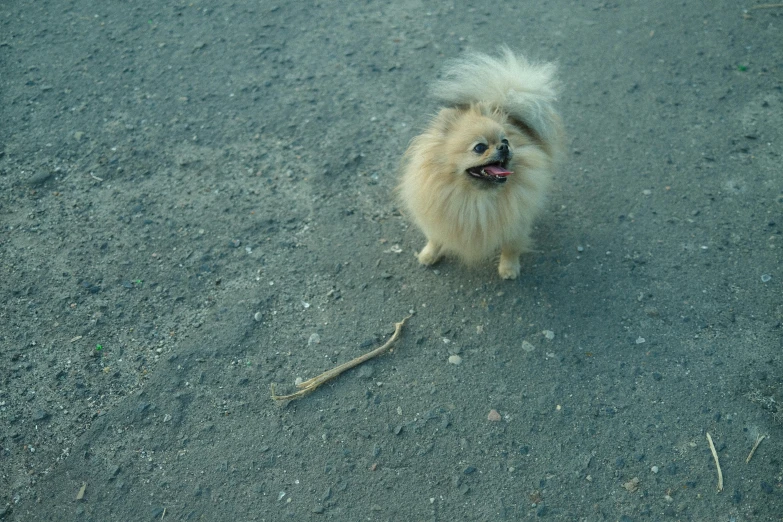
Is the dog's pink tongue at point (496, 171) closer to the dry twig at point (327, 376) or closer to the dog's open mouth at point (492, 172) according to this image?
the dog's open mouth at point (492, 172)

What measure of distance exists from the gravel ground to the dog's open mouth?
770 mm

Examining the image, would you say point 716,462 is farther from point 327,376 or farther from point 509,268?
point 327,376

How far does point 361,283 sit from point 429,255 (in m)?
0.45

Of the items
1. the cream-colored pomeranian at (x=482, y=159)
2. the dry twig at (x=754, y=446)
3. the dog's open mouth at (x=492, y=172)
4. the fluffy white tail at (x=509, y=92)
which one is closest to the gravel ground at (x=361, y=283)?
the dry twig at (x=754, y=446)

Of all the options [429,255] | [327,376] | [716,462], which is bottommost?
[716,462]

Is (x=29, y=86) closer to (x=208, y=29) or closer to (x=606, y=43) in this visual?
(x=208, y=29)

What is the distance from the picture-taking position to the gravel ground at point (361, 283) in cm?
291

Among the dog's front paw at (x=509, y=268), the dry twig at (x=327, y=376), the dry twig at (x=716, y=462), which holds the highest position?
the dog's front paw at (x=509, y=268)

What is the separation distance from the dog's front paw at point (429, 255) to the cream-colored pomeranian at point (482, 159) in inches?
9.9

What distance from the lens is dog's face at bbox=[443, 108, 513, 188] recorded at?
3061 millimetres

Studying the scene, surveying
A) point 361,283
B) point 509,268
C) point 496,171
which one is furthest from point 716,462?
point 361,283

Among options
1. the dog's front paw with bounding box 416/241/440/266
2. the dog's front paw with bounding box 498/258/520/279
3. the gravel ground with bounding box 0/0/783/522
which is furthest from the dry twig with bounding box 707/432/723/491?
the dog's front paw with bounding box 416/241/440/266

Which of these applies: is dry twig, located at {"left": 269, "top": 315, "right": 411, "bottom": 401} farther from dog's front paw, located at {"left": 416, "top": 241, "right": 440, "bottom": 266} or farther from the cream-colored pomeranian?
the cream-colored pomeranian

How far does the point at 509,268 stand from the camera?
3.65 metres
